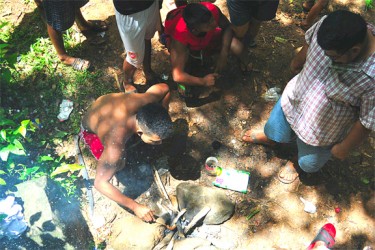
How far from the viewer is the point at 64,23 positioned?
408 cm

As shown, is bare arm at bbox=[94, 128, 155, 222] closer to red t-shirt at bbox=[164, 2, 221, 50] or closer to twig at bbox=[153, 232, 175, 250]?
twig at bbox=[153, 232, 175, 250]

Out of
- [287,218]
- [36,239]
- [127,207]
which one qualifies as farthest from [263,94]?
[36,239]

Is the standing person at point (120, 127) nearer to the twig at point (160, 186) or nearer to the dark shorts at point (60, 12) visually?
the twig at point (160, 186)

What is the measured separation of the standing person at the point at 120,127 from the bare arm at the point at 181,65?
1.64 ft

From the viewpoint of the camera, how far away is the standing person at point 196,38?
359 centimetres

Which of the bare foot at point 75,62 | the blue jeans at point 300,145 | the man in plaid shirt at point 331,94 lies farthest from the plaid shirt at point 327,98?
the bare foot at point 75,62

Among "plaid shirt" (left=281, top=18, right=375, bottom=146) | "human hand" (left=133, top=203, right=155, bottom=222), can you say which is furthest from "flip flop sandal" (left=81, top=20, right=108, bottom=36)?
"plaid shirt" (left=281, top=18, right=375, bottom=146)

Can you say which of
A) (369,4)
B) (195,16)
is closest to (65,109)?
(195,16)

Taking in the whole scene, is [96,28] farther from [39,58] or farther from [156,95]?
[156,95]

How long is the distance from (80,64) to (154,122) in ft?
6.61

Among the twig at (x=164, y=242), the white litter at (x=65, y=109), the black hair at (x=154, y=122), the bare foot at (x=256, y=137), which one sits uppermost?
the black hair at (x=154, y=122)

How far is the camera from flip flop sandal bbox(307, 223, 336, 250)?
139 inches

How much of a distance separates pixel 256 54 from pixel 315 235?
2.48 metres

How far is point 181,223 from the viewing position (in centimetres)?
374
